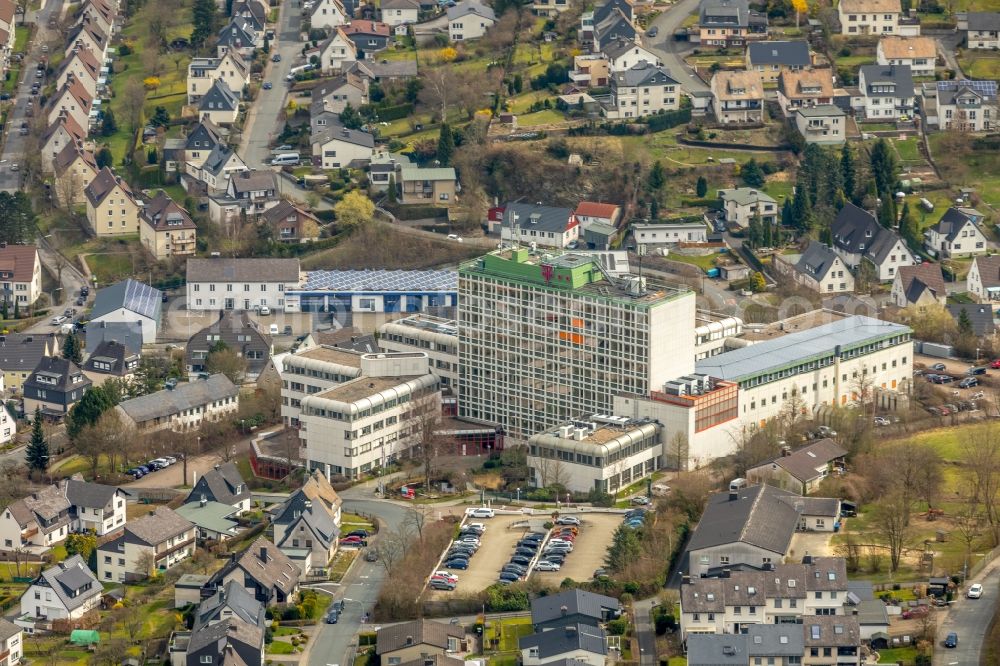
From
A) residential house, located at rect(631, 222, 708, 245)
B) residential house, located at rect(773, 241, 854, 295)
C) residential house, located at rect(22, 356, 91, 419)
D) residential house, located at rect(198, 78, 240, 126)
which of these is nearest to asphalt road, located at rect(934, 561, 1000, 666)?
residential house, located at rect(773, 241, 854, 295)

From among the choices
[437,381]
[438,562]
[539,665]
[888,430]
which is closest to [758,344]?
[888,430]

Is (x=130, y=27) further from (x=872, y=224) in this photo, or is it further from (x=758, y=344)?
(x=758, y=344)

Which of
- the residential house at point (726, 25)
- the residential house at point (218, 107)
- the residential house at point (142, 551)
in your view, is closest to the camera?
the residential house at point (142, 551)

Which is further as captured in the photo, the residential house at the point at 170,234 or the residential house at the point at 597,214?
the residential house at the point at 170,234

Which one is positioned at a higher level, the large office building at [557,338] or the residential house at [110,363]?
the large office building at [557,338]

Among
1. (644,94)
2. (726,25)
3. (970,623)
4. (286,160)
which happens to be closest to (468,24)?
(726,25)

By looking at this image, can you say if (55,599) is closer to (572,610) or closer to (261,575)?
(261,575)

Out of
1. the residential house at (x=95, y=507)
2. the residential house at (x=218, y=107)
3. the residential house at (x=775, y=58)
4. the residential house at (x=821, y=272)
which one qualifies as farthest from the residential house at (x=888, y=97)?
the residential house at (x=95, y=507)

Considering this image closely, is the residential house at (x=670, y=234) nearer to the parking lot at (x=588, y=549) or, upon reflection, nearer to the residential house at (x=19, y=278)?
the residential house at (x=19, y=278)
